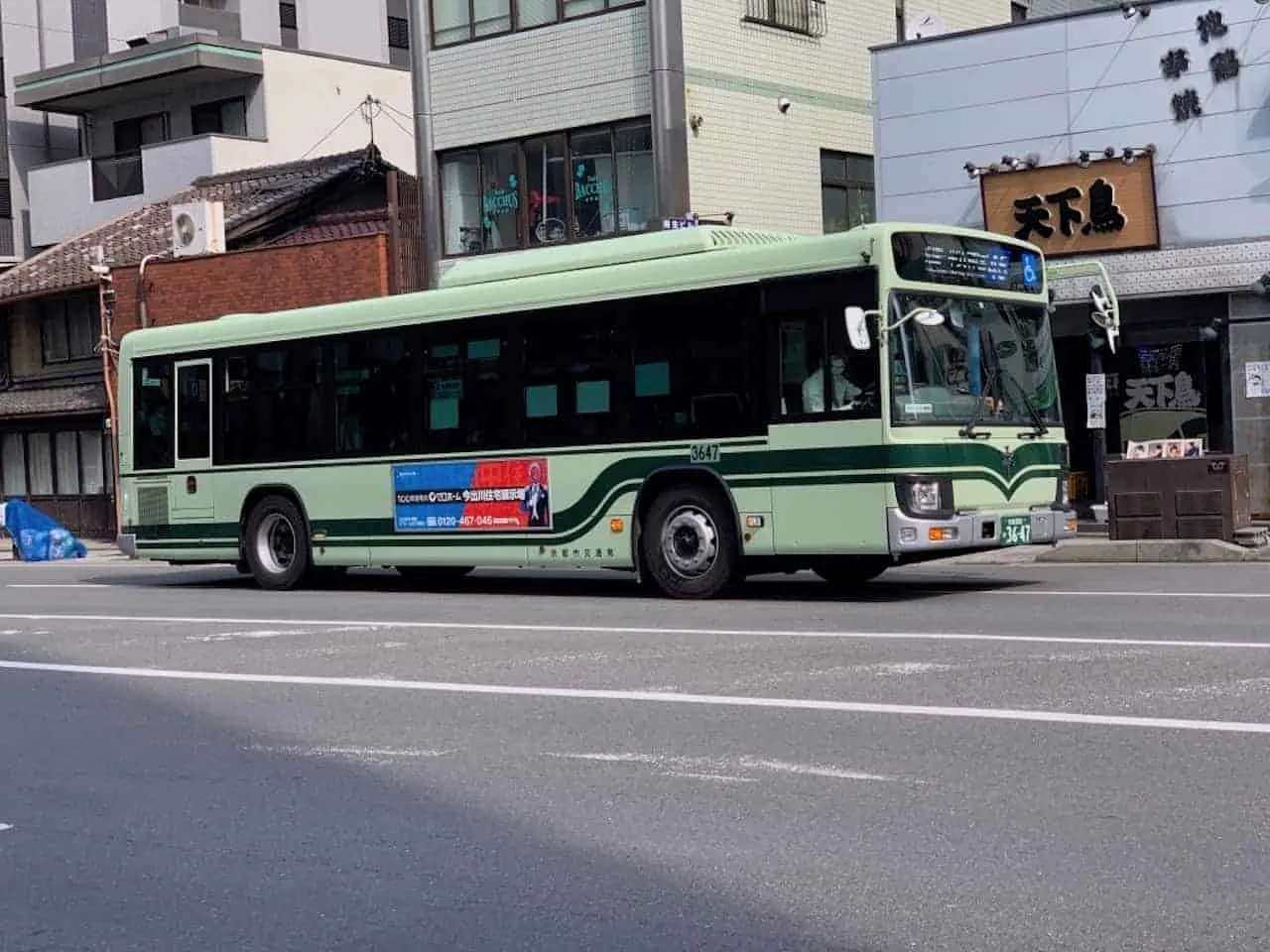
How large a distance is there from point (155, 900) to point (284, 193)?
3136 cm

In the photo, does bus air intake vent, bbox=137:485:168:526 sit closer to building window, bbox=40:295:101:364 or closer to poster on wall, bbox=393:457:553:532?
poster on wall, bbox=393:457:553:532

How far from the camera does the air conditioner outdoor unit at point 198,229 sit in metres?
34.0

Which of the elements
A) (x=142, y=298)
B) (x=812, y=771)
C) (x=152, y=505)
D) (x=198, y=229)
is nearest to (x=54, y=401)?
(x=142, y=298)

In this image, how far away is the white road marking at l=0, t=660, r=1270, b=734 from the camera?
8.66 meters

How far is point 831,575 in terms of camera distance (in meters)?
17.7

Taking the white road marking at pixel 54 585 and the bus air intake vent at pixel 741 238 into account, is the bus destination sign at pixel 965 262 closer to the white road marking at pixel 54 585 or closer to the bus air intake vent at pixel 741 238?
the bus air intake vent at pixel 741 238

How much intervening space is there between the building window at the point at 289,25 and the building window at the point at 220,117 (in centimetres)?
718

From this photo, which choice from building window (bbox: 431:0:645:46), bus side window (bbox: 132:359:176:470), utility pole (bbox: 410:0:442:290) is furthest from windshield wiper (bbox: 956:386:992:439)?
utility pole (bbox: 410:0:442:290)

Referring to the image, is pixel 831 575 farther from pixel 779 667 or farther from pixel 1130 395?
pixel 1130 395

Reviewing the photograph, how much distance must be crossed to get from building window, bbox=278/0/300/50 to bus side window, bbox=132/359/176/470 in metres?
30.2

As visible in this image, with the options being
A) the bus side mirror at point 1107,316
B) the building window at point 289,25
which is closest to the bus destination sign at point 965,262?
the bus side mirror at point 1107,316

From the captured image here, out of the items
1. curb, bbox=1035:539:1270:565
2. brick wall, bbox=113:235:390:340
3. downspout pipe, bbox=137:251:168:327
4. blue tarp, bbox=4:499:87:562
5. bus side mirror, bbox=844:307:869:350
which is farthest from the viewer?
downspout pipe, bbox=137:251:168:327

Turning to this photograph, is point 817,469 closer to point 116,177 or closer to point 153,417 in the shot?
point 153,417

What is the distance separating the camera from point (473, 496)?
703 inches
